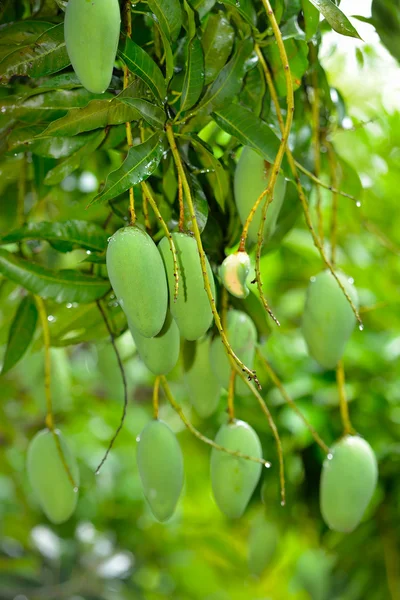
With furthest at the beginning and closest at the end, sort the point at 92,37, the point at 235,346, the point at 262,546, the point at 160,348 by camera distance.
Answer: the point at 262,546, the point at 235,346, the point at 160,348, the point at 92,37

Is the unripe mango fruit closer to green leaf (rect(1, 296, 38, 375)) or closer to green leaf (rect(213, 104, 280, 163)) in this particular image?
green leaf (rect(213, 104, 280, 163))

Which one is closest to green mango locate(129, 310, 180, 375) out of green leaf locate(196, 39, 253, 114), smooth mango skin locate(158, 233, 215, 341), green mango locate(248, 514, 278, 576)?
smooth mango skin locate(158, 233, 215, 341)

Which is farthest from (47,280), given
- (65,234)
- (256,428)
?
(256,428)

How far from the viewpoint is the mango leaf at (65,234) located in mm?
566

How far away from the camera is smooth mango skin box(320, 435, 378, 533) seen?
65 centimetres

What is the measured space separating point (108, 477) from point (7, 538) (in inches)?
10.3

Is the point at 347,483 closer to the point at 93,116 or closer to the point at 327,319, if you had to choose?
the point at 327,319

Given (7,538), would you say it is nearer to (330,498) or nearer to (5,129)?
(330,498)

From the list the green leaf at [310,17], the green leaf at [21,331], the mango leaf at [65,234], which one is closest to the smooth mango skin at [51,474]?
the green leaf at [21,331]

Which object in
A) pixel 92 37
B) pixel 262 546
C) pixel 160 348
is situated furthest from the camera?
pixel 262 546

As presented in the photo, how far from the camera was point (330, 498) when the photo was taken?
0.65m

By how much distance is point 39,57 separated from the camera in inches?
18.6

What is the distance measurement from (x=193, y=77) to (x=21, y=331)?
30 cm

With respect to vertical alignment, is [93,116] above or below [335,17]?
below
